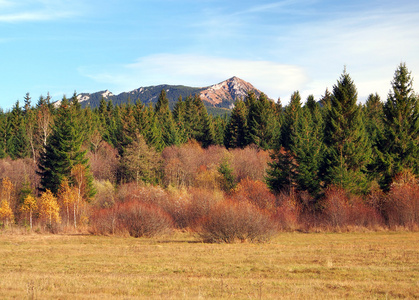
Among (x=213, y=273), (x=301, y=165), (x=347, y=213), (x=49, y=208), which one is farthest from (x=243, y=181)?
(x=213, y=273)

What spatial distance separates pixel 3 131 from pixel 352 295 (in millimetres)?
80590

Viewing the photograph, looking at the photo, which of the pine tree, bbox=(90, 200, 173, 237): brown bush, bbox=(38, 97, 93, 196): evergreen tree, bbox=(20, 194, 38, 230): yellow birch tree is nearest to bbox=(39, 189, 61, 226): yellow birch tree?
bbox=(20, 194, 38, 230): yellow birch tree

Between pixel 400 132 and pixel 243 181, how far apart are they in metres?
19.8

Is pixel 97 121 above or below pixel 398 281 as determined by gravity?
above

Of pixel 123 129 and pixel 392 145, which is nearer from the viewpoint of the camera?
pixel 392 145

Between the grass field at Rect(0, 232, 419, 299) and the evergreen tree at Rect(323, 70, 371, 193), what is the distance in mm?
18427

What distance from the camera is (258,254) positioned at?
21453 millimetres

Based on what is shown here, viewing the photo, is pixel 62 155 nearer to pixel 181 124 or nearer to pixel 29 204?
pixel 29 204

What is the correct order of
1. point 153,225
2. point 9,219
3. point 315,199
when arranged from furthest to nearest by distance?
point 9,219, point 315,199, point 153,225

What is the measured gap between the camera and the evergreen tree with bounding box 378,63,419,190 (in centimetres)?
4344

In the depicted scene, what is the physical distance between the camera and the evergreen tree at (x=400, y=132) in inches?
1710

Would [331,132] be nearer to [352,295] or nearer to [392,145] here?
[392,145]

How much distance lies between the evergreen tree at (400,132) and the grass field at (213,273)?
20.8m

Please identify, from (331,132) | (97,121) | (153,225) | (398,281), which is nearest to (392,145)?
(331,132)
